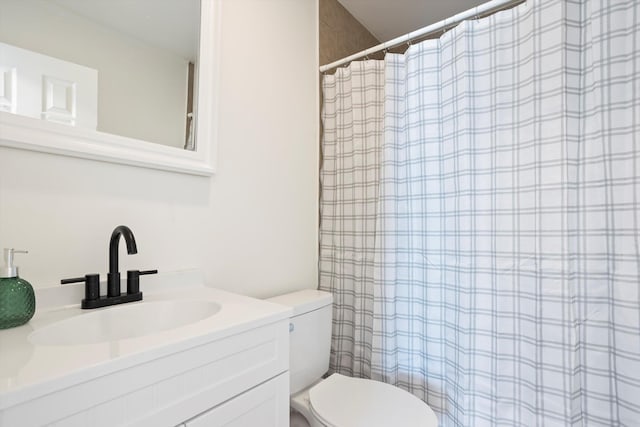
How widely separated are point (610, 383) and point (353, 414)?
781 millimetres

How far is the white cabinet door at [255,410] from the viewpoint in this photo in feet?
2.16

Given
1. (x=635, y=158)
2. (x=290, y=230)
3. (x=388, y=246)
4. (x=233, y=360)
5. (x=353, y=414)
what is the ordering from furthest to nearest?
(x=290, y=230) → (x=388, y=246) → (x=353, y=414) → (x=635, y=158) → (x=233, y=360)

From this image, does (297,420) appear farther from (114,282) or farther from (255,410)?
(114,282)

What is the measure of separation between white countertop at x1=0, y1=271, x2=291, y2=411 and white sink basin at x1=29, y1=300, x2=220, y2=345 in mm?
20

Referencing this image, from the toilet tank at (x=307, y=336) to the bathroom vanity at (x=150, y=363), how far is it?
355mm

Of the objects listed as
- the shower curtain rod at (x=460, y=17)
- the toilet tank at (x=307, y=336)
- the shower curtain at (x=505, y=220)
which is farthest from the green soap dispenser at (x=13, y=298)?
the shower curtain rod at (x=460, y=17)

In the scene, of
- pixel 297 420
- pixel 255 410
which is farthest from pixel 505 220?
pixel 297 420

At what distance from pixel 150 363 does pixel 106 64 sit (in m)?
0.87

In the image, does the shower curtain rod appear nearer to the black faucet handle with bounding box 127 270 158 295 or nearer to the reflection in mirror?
the reflection in mirror

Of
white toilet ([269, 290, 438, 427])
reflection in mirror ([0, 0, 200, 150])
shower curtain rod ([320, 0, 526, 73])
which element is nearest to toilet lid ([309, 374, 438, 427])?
white toilet ([269, 290, 438, 427])

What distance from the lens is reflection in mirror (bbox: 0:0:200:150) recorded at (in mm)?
793

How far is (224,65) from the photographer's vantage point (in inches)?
48.1

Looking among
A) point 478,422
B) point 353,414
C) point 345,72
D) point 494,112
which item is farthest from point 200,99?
point 478,422

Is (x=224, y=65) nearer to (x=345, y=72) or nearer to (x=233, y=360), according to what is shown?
(x=345, y=72)
